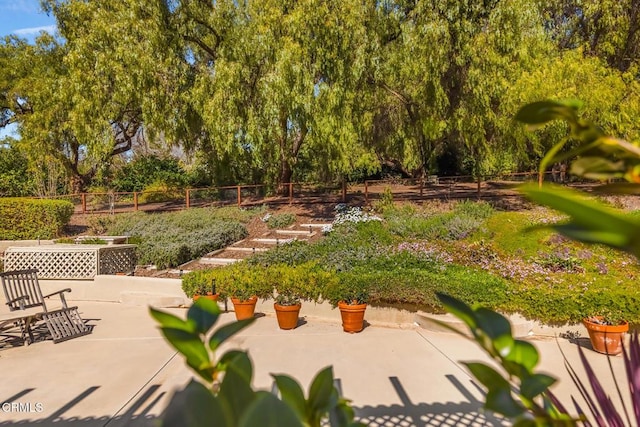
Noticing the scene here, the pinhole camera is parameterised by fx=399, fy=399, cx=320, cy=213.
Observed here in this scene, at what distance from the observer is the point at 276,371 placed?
418 centimetres

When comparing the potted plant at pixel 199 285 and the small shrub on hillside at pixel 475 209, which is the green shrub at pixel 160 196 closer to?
the potted plant at pixel 199 285

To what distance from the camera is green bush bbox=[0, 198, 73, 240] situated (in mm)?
11258

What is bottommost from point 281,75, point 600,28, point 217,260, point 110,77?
point 217,260

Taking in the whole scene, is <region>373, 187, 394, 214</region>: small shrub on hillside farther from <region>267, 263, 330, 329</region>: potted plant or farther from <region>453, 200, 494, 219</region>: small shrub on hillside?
<region>267, 263, 330, 329</region>: potted plant

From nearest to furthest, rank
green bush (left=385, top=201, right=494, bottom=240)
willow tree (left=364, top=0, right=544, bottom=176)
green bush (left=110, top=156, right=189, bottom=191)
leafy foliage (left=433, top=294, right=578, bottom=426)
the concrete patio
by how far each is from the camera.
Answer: leafy foliage (left=433, top=294, right=578, bottom=426), the concrete patio, green bush (left=385, top=201, right=494, bottom=240), willow tree (left=364, top=0, right=544, bottom=176), green bush (left=110, top=156, right=189, bottom=191)

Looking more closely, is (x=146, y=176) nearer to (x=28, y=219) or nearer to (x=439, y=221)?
(x=28, y=219)

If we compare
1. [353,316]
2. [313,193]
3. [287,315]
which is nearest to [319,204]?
[313,193]

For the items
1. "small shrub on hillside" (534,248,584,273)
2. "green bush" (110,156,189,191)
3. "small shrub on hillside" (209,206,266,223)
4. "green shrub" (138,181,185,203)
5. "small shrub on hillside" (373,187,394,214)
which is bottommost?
"small shrub on hillside" (534,248,584,273)

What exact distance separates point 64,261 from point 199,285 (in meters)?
3.77

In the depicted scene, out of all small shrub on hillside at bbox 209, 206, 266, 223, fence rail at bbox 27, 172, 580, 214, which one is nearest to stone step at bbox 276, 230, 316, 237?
small shrub on hillside at bbox 209, 206, 266, 223

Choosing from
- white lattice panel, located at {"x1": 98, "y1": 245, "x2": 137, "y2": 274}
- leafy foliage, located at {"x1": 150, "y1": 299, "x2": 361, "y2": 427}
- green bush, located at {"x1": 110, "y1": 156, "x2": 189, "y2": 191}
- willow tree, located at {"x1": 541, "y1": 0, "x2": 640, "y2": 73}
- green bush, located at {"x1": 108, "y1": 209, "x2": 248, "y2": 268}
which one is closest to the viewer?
leafy foliage, located at {"x1": 150, "y1": 299, "x2": 361, "y2": 427}

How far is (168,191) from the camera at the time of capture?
17.2 metres

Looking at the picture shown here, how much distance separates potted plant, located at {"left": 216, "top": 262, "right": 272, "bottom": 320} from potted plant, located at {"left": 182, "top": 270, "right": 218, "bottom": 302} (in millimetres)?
130

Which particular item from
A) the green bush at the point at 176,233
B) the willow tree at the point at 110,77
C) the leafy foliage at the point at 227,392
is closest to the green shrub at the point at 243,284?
the green bush at the point at 176,233
